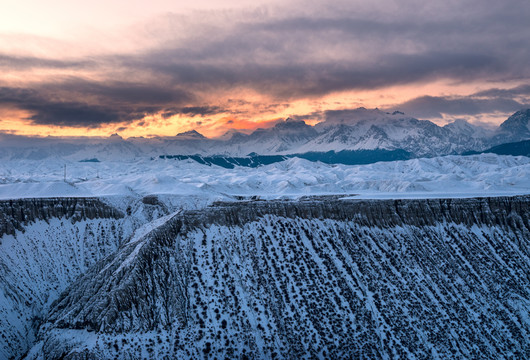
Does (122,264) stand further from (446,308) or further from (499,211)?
(499,211)

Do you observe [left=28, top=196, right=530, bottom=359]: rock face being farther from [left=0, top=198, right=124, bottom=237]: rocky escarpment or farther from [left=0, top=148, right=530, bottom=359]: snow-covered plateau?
[left=0, top=198, right=124, bottom=237]: rocky escarpment

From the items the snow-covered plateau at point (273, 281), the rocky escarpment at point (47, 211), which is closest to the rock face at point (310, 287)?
the snow-covered plateau at point (273, 281)

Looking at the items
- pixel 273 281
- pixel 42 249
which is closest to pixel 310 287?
pixel 273 281

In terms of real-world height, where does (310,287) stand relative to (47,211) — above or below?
below

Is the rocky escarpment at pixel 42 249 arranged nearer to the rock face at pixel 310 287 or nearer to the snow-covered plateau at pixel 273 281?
the snow-covered plateau at pixel 273 281

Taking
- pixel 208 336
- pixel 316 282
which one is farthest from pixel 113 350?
pixel 316 282

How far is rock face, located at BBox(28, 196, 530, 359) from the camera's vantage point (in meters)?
64.5

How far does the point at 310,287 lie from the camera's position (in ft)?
248

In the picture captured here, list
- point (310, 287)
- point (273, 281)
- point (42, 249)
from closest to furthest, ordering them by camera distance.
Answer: point (310, 287) → point (273, 281) → point (42, 249)

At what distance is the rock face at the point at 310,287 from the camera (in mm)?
64500

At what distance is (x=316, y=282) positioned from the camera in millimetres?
76750

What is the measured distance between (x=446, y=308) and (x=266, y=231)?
3408 centimetres

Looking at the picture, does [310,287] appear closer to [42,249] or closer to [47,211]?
[42,249]

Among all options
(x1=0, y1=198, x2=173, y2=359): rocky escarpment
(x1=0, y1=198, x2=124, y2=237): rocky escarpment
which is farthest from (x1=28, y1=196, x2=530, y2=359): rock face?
(x1=0, y1=198, x2=124, y2=237): rocky escarpment
